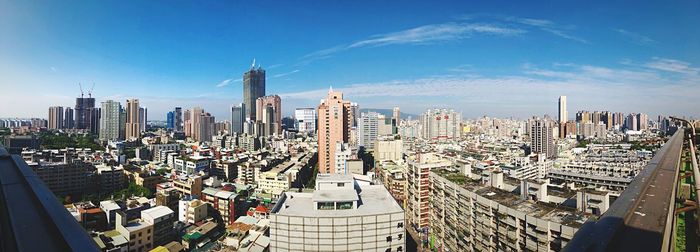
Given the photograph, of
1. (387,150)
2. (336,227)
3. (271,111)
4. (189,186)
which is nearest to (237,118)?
(271,111)

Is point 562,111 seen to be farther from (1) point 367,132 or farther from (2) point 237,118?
(2) point 237,118

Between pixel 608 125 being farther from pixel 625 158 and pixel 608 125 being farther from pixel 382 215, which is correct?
pixel 382 215

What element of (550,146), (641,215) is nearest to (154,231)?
(641,215)

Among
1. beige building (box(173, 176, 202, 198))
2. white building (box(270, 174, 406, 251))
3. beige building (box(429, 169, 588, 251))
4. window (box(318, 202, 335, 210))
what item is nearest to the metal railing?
white building (box(270, 174, 406, 251))

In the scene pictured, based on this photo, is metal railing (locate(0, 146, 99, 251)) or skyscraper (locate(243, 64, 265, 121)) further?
skyscraper (locate(243, 64, 265, 121))

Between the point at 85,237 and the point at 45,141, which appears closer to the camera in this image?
the point at 85,237

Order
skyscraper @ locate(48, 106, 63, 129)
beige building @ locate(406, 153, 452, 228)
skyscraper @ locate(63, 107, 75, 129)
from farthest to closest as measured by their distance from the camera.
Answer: skyscraper @ locate(63, 107, 75, 129)
skyscraper @ locate(48, 106, 63, 129)
beige building @ locate(406, 153, 452, 228)

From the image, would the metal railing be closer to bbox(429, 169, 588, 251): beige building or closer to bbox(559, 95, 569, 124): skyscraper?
bbox(429, 169, 588, 251): beige building
